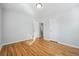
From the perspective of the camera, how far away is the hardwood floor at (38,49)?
7.50ft

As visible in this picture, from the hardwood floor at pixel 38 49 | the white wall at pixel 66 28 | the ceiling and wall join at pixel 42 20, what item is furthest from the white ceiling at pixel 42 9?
the hardwood floor at pixel 38 49

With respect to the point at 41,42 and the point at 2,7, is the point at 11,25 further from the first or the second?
the point at 41,42

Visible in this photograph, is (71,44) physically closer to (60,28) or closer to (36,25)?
(60,28)

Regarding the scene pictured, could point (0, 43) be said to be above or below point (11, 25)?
below

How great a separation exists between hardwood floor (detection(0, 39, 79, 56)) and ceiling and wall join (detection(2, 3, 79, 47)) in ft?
0.29

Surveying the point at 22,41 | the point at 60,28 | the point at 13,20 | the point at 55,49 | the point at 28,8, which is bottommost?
the point at 55,49

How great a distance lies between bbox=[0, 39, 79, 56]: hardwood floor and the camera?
7.50 ft

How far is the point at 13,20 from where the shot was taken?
2.32 metres

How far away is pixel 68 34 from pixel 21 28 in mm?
825

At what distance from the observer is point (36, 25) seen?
2.30 m

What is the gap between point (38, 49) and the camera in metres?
2.31

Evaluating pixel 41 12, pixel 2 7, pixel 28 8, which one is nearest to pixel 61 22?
pixel 41 12

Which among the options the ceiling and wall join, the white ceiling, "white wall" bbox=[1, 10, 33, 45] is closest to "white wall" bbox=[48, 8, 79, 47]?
the ceiling and wall join

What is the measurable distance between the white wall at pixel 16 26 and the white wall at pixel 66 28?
1.24 ft
